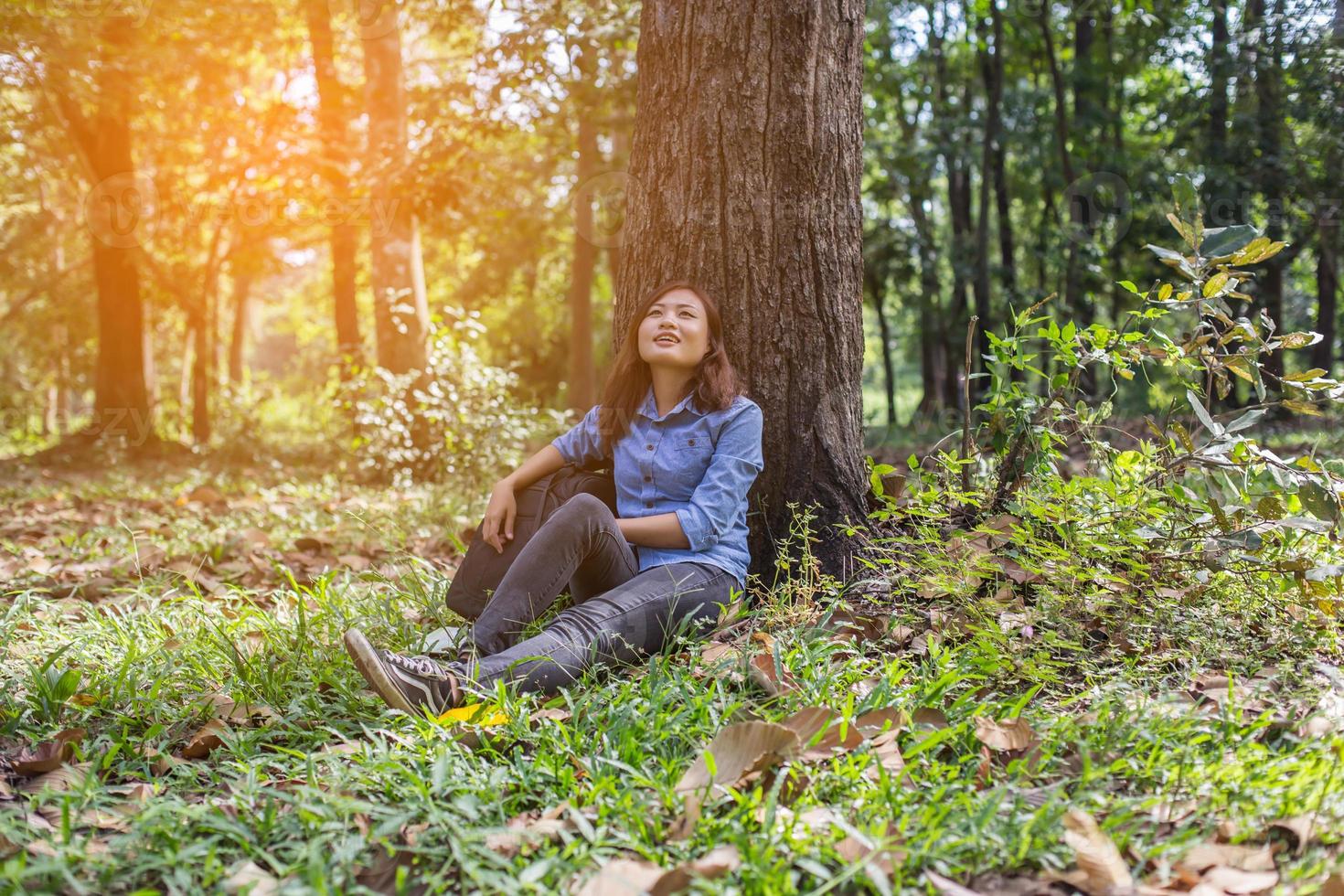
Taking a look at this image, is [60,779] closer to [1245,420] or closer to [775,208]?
[775,208]

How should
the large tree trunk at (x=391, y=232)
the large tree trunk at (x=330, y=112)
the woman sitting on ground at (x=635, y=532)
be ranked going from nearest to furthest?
the woman sitting on ground at (x=635, y=532), the large tree trunk at (x=391, y=232), the large tree trunk at (x=330, y=112)

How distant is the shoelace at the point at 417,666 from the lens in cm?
265

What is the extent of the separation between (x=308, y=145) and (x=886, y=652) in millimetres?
11234

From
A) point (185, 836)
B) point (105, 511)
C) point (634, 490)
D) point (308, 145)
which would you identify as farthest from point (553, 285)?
point (185, 836)

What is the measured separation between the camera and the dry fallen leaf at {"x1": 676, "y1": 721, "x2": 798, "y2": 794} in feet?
7.09

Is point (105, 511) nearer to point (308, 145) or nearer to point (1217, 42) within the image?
point (308, 145)

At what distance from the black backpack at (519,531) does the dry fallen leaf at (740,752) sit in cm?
126

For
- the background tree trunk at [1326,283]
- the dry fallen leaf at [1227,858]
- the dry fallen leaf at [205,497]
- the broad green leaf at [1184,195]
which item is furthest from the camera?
the background tree trunk at [1326,283]

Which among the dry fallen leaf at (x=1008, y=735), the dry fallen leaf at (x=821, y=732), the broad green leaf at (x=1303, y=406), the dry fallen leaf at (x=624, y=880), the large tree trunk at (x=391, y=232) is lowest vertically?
the dry fallen leaf at (x=624, y=880)

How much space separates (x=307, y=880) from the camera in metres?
1.87

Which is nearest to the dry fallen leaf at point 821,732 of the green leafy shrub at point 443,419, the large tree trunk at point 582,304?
the green leafy shrub at point 443,419

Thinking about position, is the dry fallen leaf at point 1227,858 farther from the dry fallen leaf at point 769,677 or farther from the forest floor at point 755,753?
the dry fallen leaf at point 769,677

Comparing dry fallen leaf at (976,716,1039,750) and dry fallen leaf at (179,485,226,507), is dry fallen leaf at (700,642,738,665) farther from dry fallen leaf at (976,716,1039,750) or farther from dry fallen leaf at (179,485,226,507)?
dry fallen leaf at (179,485,226,507)

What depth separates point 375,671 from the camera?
257cm
